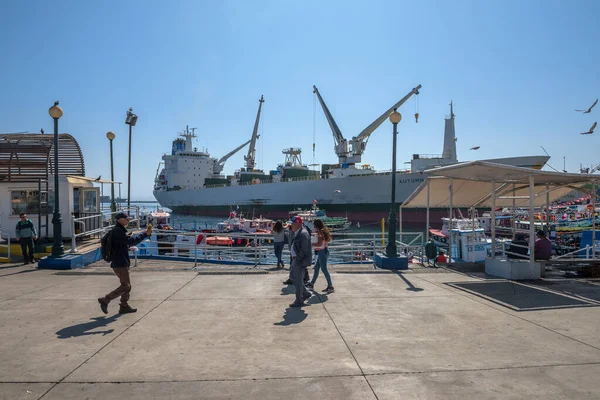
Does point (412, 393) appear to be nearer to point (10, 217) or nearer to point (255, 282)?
point (255, 282)

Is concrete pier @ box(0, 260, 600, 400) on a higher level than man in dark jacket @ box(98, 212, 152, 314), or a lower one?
lower

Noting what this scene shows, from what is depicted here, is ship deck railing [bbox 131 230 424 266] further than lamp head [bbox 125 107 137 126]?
No

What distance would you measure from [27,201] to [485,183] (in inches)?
574

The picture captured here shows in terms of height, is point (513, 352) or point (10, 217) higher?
point (10, 217)

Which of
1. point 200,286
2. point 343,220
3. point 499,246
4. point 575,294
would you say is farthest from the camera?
point 343,220

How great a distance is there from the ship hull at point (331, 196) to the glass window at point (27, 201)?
1398 inches

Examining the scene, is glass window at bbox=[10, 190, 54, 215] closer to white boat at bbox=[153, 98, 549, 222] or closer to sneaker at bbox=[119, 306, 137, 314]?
sneaker at bbox=[119, 306, 137, 314]

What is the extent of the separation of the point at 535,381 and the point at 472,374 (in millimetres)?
556

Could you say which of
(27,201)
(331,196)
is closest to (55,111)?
(27,201)

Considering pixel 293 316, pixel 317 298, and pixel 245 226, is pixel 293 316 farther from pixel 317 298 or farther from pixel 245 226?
pixel 245 226

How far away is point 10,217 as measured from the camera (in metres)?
13.0

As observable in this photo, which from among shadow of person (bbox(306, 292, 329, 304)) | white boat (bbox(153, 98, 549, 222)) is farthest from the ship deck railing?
white boat (bbox(153, 98, 549, 222))

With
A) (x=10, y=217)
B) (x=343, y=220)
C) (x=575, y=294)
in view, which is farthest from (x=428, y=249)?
(x=343, y=220)

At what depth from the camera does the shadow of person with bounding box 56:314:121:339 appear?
5352mm
